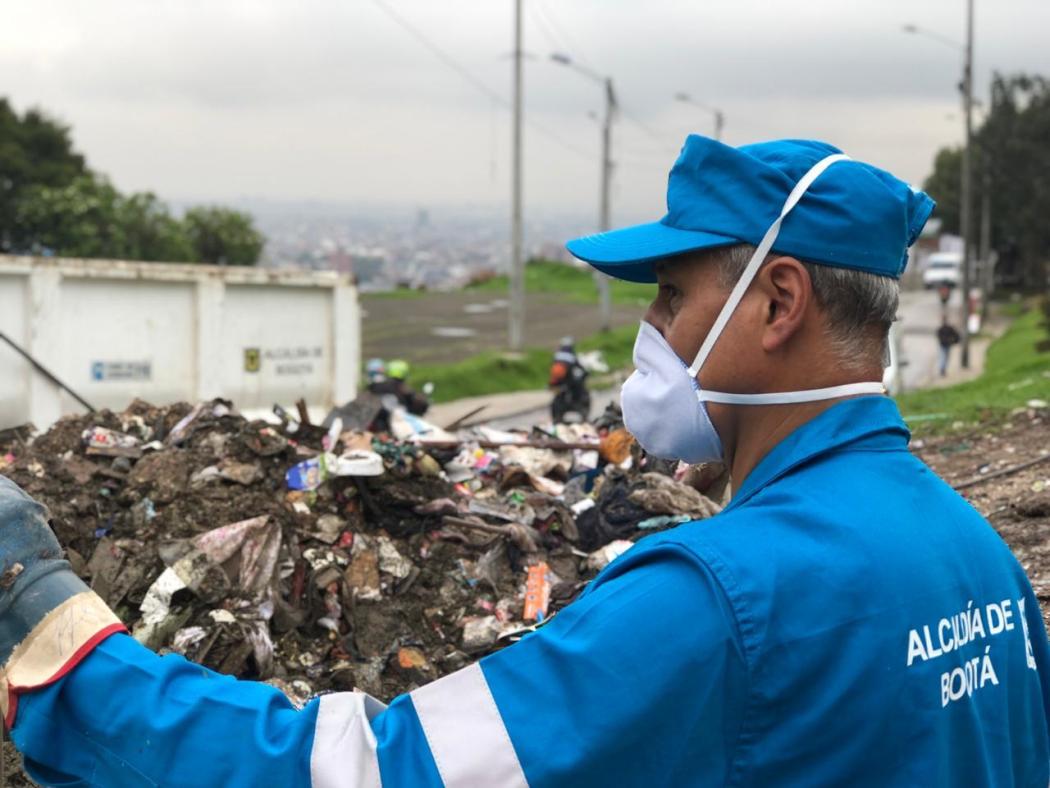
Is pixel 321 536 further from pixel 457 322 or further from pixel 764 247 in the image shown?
pixel 457 322

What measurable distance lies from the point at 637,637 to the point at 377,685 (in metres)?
3.04

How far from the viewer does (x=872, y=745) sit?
4.41 ft

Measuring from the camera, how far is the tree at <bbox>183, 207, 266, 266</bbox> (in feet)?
128

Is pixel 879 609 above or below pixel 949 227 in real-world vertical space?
below

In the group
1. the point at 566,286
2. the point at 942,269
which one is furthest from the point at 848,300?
the point at 942,269

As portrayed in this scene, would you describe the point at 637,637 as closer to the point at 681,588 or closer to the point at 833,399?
the point at 681,588

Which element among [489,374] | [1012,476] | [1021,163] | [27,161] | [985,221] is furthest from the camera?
[985,221]

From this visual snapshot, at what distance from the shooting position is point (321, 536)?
5.01m

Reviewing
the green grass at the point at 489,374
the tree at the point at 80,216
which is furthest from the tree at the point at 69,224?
the green grass at the point at 489,374

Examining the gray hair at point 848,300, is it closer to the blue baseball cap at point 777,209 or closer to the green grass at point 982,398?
the blue baseball cap at point 777,209

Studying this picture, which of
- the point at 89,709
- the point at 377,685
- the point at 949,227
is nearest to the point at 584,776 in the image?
the point at 89,709

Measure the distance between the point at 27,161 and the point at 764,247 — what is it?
38448 mm

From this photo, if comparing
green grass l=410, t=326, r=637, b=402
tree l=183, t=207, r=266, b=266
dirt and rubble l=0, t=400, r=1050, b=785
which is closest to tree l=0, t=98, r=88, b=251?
tree l=183, t=207, r=266, b=266

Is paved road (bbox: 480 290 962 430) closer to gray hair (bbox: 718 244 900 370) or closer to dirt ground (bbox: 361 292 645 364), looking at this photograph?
dirt ground (bbox: 361 292 645 364)
